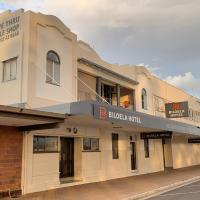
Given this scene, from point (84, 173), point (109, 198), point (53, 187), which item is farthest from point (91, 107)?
point (84, 173)

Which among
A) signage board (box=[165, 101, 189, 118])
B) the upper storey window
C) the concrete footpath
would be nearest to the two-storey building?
the concrete footpath

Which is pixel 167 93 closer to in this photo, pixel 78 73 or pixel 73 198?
pixel 78 73

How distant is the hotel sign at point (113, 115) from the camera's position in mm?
13454

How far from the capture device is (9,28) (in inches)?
656

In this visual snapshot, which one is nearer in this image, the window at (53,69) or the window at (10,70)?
the window at (10,70)

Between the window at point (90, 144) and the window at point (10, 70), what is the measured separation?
5339 millimetres

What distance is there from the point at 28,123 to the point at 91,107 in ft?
8.66

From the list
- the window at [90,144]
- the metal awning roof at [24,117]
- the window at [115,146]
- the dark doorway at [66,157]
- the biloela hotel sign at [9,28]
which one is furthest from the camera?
the window at [115,146]

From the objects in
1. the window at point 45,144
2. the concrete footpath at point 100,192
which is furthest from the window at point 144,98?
the window at point 45,144

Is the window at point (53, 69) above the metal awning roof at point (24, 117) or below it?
above

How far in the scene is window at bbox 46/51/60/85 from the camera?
54.1 feet

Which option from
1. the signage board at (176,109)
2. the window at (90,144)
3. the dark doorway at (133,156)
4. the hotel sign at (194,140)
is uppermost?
the signage board at (176,109)

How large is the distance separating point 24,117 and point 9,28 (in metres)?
6.26

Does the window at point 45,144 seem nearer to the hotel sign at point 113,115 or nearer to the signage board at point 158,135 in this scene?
the hotel sign at point 113,115
